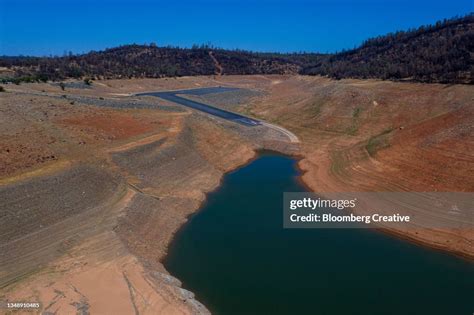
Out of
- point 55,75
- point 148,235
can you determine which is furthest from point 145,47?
point 148,235

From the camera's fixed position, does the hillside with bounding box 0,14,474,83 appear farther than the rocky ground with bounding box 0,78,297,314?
Yes

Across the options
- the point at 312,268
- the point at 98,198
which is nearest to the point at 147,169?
the point at 98,198

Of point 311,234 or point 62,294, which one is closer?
point 62,294

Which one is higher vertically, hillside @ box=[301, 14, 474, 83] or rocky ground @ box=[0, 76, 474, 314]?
hillside @ box=[301, 14, 474, 83]

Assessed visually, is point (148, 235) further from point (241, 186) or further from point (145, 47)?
point (145, 47)

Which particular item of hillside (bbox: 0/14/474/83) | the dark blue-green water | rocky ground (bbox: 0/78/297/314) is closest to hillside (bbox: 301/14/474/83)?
hillside (bbox: 0/14/474/83)

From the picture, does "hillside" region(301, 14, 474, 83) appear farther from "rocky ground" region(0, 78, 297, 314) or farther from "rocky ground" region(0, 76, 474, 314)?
"rocky ground" region(0, 78, 297, 314)
